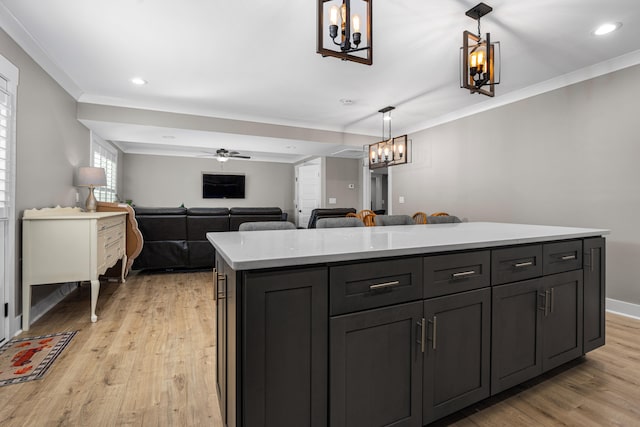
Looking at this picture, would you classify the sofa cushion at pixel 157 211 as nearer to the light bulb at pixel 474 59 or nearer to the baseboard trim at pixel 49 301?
the baseboard trim at pixel 49 301

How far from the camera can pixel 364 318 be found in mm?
1160

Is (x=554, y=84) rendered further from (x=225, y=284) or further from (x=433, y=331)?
(x=225, y=284)

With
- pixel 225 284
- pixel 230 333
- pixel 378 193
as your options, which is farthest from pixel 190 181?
pixel 230 333

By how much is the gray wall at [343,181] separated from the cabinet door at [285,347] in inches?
251

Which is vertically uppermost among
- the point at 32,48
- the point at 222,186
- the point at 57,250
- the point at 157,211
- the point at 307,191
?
the point at 32,48

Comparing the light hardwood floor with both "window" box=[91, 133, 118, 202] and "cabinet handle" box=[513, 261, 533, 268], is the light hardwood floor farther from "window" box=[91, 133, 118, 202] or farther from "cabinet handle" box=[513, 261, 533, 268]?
"window" box=[91, 133, 118, 202]

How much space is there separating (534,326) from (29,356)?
3.18 metres

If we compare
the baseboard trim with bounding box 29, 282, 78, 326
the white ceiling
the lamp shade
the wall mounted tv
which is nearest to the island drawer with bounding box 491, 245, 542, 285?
the white ceiling

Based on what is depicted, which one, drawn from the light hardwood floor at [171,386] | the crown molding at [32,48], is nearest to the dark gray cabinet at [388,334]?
the light hardwood floor at [171,386]

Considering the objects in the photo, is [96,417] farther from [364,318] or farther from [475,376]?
[475,376]

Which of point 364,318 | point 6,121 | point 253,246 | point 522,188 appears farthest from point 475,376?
point 6,121

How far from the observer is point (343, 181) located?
25.2ft

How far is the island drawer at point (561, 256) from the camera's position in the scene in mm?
1715

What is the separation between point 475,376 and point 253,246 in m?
1.21
